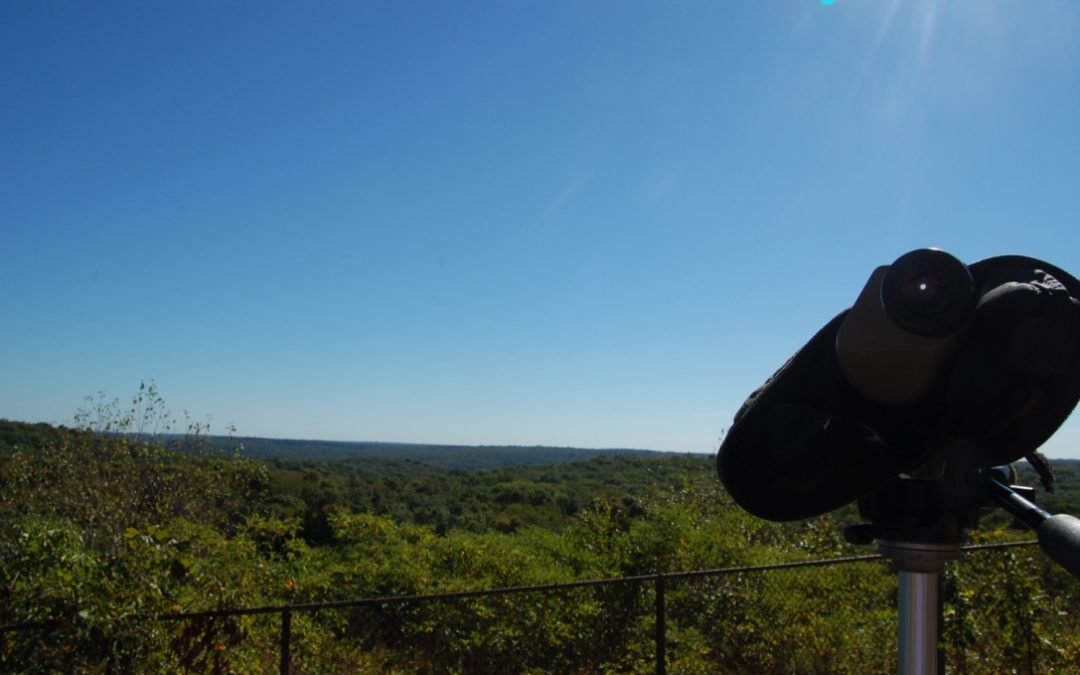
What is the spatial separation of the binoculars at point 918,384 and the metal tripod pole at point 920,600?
0.08 metres

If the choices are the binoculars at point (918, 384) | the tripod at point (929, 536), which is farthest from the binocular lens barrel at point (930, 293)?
the tripod at point (929, 536)

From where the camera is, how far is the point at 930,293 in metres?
0.72

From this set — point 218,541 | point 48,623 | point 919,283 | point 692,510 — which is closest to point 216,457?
point 218,541

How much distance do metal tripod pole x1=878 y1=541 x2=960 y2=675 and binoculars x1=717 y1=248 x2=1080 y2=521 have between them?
80 mm

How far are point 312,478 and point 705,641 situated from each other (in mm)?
18923

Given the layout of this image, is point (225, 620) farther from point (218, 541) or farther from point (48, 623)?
point (218, 541)

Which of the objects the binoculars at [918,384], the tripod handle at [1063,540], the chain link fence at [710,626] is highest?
the binoculars at [918,384]

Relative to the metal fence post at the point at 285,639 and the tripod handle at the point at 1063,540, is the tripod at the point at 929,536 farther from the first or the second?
the metal fence post at the point at 285,639

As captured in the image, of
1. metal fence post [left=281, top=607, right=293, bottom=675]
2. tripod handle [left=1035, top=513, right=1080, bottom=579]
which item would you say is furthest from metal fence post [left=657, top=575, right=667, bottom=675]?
tripod handle [left=1035, top=513, right=1080, bottom=579]

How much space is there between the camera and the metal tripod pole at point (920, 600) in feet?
2.68

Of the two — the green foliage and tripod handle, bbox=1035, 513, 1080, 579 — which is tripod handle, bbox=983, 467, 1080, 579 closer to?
tripod handle, bbox=1035, 513, 1080, 579

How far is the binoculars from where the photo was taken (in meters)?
0.73

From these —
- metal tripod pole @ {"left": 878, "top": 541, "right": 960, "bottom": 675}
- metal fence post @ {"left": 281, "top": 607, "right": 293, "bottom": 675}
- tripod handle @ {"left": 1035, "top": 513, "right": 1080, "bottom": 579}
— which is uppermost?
tripod handle @ {"left": 1035, "top": 513, "right": 1080, "bottom": 579}

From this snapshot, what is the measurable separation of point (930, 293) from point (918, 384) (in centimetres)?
10
